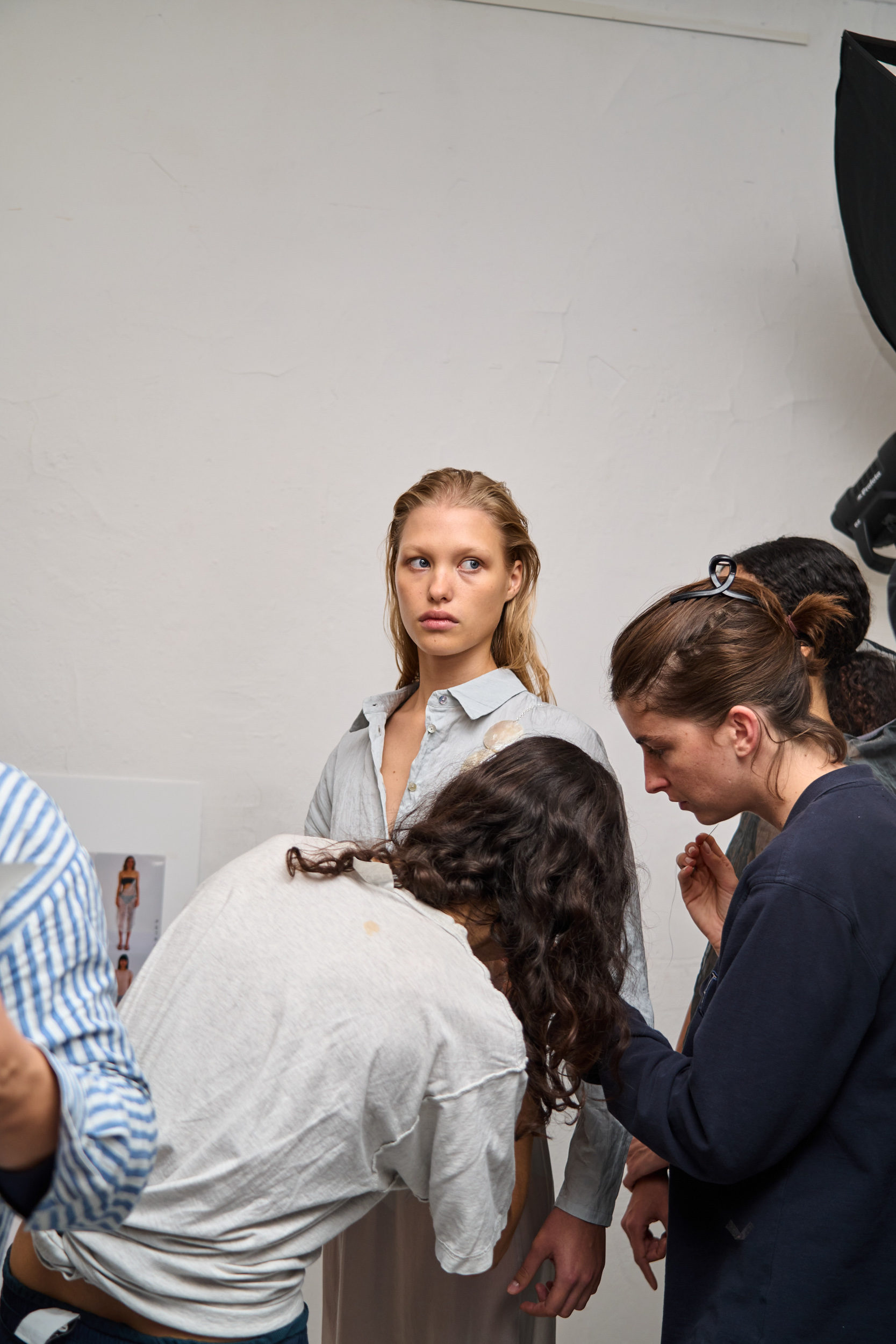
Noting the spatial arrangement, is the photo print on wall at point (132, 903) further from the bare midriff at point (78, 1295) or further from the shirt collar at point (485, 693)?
the bare midriff at point (78, 1295)

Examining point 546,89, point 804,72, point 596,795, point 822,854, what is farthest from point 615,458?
point 822,854

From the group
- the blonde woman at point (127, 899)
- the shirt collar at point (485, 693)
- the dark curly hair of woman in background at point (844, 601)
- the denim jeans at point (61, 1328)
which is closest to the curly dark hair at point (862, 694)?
the dark curly hair of woman in background at point (844, 601)

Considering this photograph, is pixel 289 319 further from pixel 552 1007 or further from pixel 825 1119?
pixel 825 1119

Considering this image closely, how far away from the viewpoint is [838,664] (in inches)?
54.9

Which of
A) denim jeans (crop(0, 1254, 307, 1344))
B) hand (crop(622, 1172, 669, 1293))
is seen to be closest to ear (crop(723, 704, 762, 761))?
hand (crop(622, 1172, 669, 1293))

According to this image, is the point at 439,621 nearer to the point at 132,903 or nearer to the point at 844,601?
the point at 844,601

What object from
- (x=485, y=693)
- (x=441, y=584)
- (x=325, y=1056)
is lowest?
(x=325, y=1056)

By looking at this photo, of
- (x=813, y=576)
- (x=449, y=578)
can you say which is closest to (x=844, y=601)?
(x=813, y=576)

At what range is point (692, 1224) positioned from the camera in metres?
0.96

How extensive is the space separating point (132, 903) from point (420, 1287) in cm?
84

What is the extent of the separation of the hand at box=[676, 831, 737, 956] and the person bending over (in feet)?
0.92

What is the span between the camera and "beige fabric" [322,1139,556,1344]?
1133mm

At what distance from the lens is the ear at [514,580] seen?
4.60ft

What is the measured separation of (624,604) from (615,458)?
275mm
